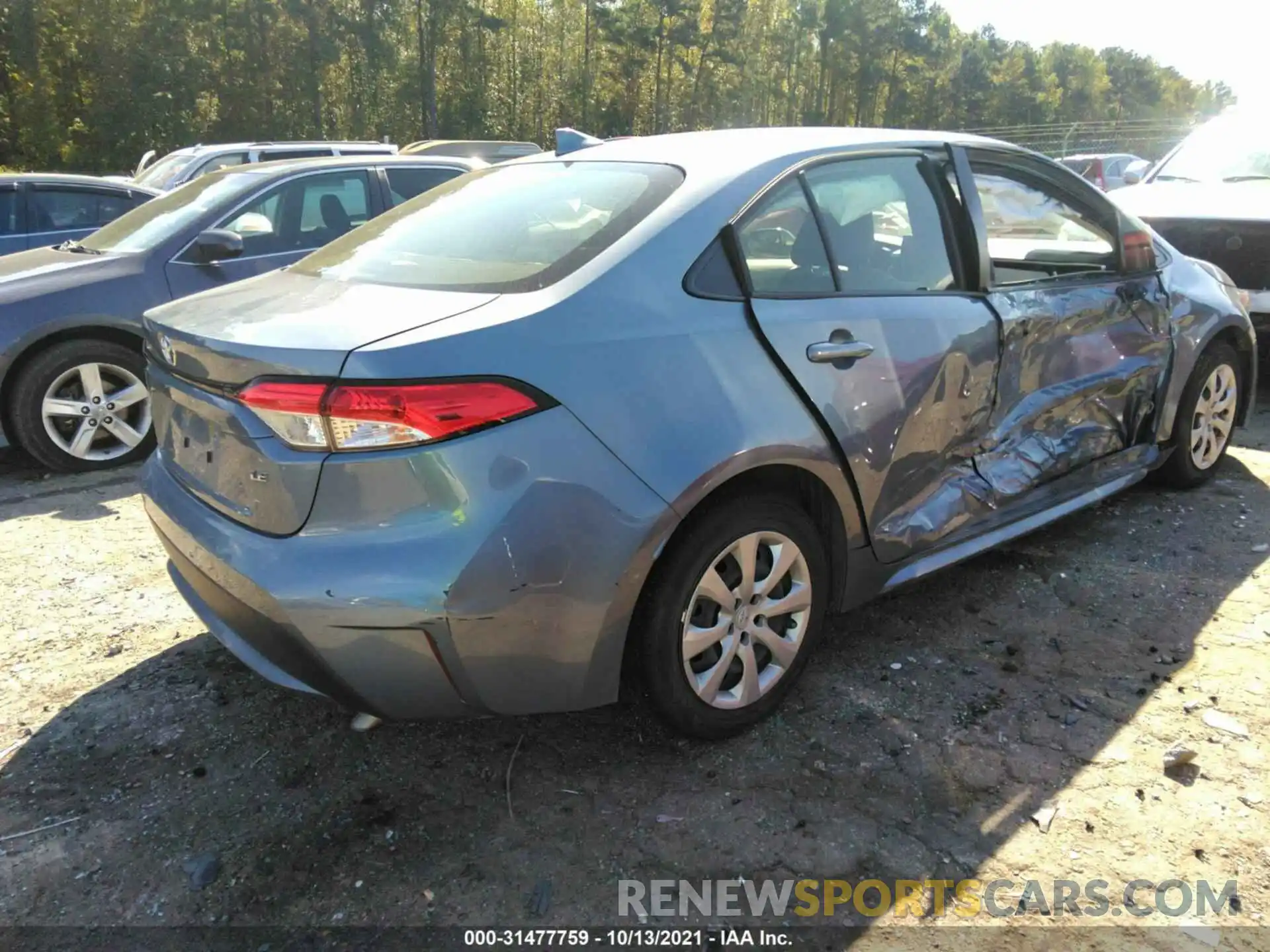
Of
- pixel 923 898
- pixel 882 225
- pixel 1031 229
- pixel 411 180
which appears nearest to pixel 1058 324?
pixel 1031 229

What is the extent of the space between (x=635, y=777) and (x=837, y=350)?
1320 millimetres

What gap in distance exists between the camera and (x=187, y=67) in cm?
2852

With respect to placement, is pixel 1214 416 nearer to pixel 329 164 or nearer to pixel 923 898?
pixel 923 898

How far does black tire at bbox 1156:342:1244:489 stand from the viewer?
425 centimetres

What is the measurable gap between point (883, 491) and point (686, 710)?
93cm

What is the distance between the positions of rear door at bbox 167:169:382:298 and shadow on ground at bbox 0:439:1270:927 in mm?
3111

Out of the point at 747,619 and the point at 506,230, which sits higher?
the point at 506,230

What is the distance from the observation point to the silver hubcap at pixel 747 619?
246 centimetres

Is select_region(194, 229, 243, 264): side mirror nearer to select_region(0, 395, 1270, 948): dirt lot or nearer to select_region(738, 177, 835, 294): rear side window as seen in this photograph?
select_region(0, 395, 1270, 948): dirt lot

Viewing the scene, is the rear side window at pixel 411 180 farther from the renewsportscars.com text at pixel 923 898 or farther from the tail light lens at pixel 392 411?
the renewsportscars.com text at pixel 923 898

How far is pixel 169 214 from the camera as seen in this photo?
5797 mm

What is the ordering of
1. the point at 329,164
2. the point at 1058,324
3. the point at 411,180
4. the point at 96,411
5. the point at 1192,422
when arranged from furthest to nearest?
1. the point at 411,180
2. the point at 329,164
3. the point at 96,411
4. the point at 1192,422
5. the point at 1058,324

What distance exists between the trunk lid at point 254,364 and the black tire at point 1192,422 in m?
3.53

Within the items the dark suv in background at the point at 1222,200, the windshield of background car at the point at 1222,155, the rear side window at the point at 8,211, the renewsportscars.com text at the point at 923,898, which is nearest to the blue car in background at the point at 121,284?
the rear side window at the point at 8,211
